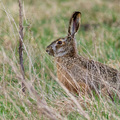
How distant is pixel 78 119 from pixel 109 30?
15.6 ft

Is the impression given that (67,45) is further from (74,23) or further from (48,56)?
(48,56)

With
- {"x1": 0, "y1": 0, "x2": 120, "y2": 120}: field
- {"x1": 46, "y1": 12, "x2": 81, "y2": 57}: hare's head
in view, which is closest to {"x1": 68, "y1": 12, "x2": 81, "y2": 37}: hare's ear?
{"x1": 46, "y1": 12, "x2": 81, "y2": 57}: hare's head

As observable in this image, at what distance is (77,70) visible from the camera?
14.8 feet

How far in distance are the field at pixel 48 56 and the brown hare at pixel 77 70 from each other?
0.52 ft

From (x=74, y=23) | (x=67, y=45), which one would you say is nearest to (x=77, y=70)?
(x=67, y=45)

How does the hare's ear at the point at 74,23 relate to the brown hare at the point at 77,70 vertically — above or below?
above

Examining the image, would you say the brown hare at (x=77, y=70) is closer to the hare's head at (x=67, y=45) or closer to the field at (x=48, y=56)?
the hare's head at (x=67, y=45)

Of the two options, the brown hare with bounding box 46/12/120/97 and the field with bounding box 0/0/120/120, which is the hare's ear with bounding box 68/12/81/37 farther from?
the field with bounding box 0/0/120/120

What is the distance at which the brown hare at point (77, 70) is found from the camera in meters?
4.22

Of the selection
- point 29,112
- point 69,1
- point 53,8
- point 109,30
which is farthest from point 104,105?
point 69,1

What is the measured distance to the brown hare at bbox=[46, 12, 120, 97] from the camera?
4216 mm

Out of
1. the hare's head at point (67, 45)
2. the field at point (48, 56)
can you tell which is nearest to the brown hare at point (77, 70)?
the hare's head at point (67, 45)

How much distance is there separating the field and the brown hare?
0.16 metres

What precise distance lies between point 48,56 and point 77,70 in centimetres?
115
